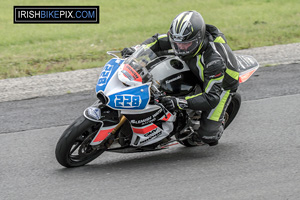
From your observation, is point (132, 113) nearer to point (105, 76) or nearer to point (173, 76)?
point (105, 76)

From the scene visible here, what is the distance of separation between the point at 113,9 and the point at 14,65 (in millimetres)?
6361

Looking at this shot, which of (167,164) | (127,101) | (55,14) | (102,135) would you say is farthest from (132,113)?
(55,14)

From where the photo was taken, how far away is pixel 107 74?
5004 millimetres

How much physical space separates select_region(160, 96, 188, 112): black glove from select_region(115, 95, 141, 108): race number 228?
0.77 ft

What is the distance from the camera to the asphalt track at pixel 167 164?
4739 millimetres

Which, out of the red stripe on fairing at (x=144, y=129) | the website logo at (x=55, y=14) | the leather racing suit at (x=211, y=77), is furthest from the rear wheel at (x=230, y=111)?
the website logo at (x=55, y=14)

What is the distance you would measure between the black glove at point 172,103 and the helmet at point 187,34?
0.46 meters

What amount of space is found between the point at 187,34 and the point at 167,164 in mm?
1377

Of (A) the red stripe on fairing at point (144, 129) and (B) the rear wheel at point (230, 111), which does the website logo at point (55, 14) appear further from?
(A) the red stripe on fairing at point (144, 129)

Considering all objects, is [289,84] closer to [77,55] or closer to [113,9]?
[77,55]

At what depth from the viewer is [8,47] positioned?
1166cm

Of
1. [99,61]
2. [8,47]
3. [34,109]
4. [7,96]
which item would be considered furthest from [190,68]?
[8,47]

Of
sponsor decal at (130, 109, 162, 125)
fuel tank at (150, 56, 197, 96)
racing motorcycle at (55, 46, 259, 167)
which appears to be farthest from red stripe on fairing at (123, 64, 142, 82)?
sponsor decal at (130, 109, 162, 125)

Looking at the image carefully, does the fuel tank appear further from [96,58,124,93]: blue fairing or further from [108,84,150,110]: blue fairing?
[96,58,124,93]: blue fairing
